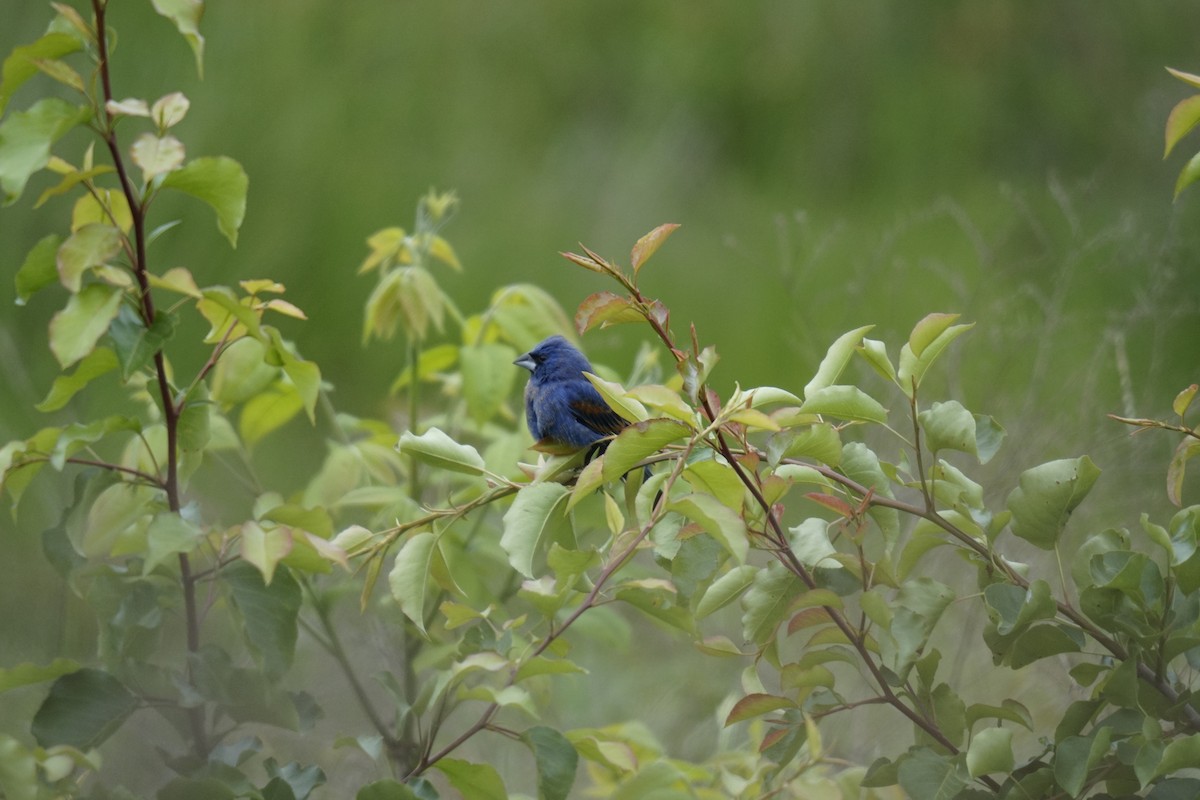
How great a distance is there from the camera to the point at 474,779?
Result: 0.69 meters

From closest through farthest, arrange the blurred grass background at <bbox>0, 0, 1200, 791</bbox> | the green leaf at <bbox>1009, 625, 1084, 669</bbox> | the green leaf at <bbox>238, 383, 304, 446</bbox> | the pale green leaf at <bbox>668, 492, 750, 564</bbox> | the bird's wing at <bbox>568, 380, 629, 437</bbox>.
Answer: the pale green leaf at <bbox>668, 492, 750, 564</bbox>, the green leaf at <bbox>1009, 625, 1084, 669</bbox>, the green leaf at <bbox>238, 383, 304, 446</bbox>, the bird's wing at <bbox>568, 380, 629, 437</bbox>, the blurred grass background at <bbox>0, 0, 1200, 791</bbox>

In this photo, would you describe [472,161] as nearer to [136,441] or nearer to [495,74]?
[495,74]

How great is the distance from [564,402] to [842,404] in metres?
0.73

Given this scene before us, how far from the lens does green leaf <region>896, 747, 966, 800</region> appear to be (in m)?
0.62

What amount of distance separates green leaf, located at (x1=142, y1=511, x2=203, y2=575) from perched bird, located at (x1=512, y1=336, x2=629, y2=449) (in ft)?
2.23

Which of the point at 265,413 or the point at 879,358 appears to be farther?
the point at 265,413

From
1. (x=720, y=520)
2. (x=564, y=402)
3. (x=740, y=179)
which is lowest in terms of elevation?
(x=740, y=179)

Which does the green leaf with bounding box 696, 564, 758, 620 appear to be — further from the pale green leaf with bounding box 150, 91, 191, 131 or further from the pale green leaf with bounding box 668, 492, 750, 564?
the pale green leaf with bounding box 150, 91, 191, 131

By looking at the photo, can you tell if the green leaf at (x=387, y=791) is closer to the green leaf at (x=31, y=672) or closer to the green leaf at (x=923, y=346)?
the green leaf at (x=31, y=672)

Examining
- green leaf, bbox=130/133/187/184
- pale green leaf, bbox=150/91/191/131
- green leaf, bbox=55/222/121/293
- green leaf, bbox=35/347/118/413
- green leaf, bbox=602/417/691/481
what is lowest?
green leaf, bbox=35/347/118/413

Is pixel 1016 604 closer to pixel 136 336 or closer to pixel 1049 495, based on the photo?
pixel 1049 495

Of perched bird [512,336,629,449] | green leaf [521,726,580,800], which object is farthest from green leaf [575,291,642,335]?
perched bird [512,336,629,449]

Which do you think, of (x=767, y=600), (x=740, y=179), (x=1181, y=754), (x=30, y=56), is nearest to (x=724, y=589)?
(x=767, y=600)

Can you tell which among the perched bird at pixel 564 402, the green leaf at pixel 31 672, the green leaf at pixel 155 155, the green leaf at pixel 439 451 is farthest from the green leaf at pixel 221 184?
the perched bird at pixel 564 402
